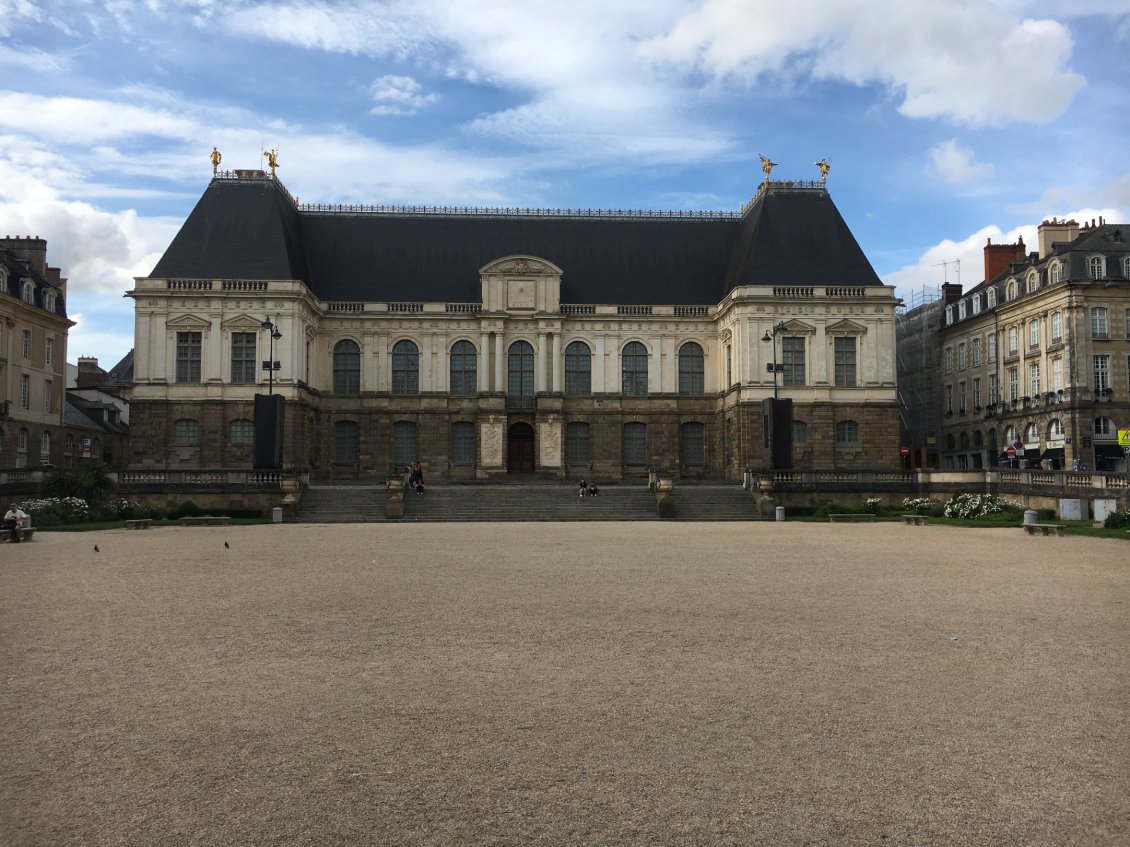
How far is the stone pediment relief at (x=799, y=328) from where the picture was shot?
47.2m

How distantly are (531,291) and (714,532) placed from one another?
2544cm

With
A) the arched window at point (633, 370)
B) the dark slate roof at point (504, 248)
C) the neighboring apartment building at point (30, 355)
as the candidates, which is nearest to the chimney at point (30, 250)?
the neighboring apartment building at point (30, 355)

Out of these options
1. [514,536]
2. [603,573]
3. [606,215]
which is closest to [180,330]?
[606,215]

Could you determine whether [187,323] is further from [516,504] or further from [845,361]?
[845,361]

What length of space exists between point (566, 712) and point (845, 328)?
4282 cm

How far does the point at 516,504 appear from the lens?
36.7m

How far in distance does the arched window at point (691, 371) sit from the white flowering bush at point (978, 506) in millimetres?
18720

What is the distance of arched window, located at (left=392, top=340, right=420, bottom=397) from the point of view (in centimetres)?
5003

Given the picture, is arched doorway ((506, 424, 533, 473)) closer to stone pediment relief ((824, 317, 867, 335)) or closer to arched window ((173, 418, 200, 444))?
arched window ((173, 418, 200, 444))

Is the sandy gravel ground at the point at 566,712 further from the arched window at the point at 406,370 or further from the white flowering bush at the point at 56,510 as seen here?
the arched window at the point at 406,370

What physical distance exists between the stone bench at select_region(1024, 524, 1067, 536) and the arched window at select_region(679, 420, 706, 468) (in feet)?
80.7

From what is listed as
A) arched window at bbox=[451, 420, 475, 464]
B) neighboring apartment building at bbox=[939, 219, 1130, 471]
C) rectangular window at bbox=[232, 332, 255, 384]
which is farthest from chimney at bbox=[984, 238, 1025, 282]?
rectangular window at bbox=[232, 332, 255, 384]

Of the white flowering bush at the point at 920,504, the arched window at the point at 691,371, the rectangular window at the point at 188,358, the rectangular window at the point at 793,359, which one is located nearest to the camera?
the white flowering bush at the point at 920,504

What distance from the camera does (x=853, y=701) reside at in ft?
25.9
